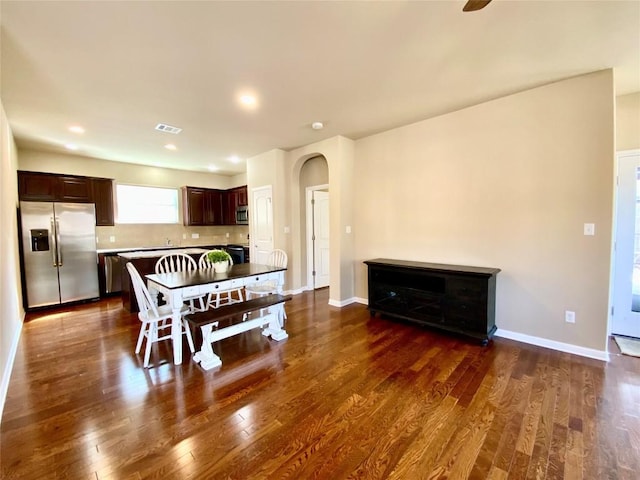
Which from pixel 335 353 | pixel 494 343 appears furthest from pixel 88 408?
pixel 494 343

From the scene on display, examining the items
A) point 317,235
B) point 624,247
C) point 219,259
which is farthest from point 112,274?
point 624,247

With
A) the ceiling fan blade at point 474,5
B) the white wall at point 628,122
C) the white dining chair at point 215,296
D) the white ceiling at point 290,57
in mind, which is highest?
the white ceiling at point 290,57

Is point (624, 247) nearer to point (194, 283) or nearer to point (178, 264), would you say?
point (194, 283)

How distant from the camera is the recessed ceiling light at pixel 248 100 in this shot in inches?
120

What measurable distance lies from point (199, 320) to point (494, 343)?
309 centimetres

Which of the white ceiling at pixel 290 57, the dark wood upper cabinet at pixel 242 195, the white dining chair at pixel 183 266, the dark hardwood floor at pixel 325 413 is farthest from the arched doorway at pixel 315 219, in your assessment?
the dark hardwood floor at pixel 325 413

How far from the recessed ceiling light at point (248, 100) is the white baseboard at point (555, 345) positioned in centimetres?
381

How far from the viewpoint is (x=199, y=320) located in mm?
2648

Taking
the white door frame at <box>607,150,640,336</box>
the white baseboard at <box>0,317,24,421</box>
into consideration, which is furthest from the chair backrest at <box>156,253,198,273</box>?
the white door frame at <box>607,150,640,336</box>

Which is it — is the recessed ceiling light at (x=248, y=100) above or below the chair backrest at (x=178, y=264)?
above

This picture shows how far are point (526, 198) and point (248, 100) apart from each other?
10.5 ft

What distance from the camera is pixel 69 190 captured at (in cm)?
507

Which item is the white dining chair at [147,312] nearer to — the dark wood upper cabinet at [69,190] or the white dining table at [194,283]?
the white dining table at [194,283]

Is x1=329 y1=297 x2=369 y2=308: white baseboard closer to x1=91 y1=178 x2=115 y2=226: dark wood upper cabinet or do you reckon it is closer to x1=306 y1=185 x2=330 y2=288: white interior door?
x1=306 y1=185 x2=330 y2=288: white interior door
